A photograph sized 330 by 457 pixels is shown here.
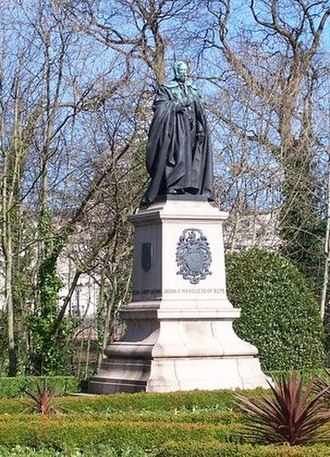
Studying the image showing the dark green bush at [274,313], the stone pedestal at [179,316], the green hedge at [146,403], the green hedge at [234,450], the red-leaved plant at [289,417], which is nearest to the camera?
the green hedge at [234,450]

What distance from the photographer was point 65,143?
88.8 feet

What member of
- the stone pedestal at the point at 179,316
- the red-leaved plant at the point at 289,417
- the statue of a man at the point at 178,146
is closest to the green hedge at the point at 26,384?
the stone pedestal at the point at 179,316

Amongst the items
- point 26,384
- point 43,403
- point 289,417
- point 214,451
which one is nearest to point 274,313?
point 26,384

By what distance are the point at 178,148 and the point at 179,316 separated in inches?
121

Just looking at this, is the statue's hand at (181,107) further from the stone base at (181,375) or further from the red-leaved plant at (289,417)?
the red-leaved plant at (289,417)

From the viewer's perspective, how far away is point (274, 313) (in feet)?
70.5

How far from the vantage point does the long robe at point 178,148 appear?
17.4 meters

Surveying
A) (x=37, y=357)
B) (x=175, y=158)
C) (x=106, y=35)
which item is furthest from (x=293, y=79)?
(x=175, y=158)

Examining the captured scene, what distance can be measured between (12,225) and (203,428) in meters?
17.5

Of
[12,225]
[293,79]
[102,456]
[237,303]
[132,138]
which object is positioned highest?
[293,79]

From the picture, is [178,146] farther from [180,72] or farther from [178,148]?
[180,72]

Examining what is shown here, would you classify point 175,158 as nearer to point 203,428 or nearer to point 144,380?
point 144,380

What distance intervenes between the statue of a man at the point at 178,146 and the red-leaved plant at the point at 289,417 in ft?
26.6

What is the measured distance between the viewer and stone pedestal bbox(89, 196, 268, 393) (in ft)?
51.9
